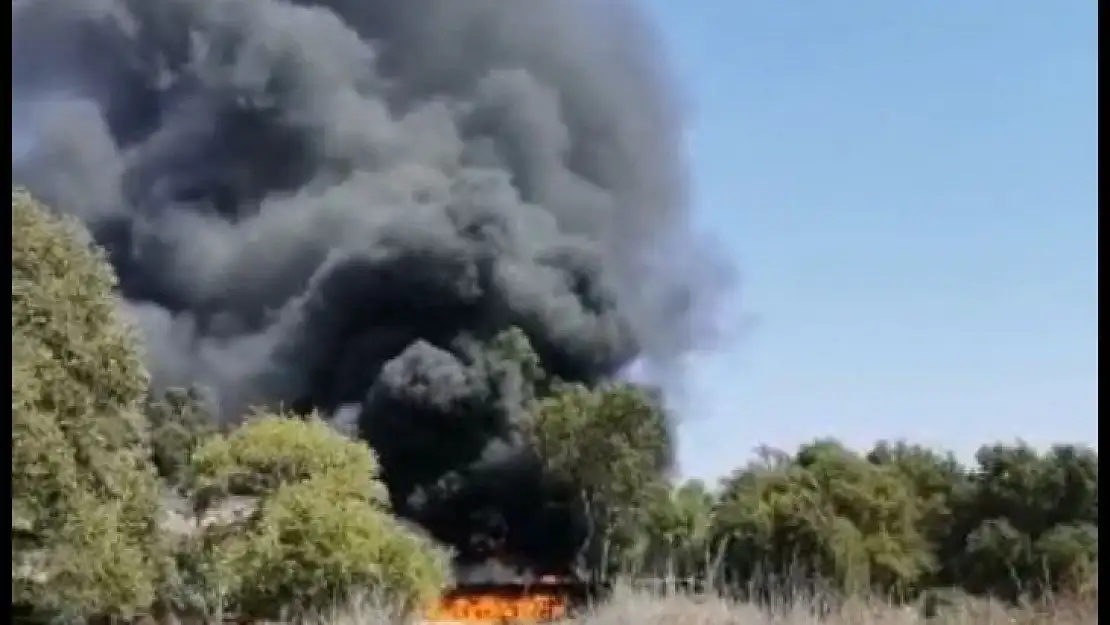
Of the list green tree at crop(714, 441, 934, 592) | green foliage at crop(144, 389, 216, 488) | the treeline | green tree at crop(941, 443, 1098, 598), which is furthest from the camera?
green foliage at crop(144, 389, 216, 488)

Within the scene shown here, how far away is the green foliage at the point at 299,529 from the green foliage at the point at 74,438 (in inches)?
8.2

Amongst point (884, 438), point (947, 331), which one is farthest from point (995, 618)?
point (947, 331)

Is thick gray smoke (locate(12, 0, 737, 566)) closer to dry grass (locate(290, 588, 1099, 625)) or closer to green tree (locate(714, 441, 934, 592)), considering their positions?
dry grass (locate(290, 588, 1099, 625))

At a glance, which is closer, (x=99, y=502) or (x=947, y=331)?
(x=947, y=331)

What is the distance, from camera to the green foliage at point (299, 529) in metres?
4.02

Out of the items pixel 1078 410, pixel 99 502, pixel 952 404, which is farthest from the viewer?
pixel 99 502

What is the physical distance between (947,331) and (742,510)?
0.81 meters

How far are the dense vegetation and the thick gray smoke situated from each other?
5.1 inches

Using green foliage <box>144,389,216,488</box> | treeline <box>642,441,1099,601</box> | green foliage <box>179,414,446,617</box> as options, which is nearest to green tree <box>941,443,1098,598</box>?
treeline <box>642,441,1099,601</box>

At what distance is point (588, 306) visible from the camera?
4.02 m

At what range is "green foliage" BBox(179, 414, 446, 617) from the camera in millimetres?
4023

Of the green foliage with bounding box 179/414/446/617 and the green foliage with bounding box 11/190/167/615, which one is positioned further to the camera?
the green foliage with bounding box 179/414/446/617

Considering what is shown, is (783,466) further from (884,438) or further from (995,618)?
(995,618)

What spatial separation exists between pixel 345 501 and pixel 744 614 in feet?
4.23
